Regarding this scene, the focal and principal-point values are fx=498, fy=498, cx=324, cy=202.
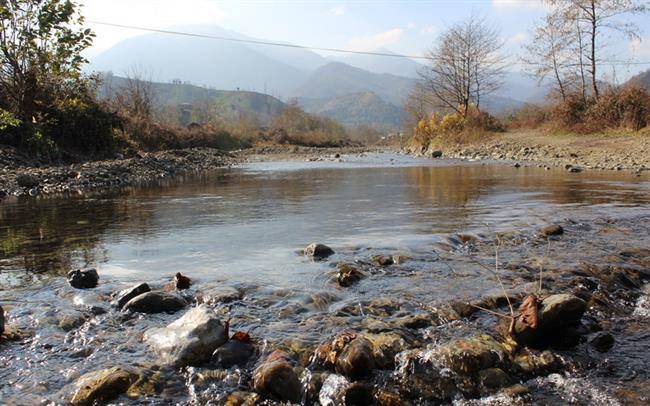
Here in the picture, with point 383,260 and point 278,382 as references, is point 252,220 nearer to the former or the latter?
point 383,260

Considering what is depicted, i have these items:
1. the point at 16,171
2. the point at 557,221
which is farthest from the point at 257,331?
the point at 16,171

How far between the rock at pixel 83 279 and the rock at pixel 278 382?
2481mm

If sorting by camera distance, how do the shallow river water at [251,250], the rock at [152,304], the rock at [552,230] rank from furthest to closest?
the rock at [552,230]
the rock at [152,304]
the shallow river water at [251,250]

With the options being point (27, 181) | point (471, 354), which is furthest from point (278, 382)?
point (27, 181)

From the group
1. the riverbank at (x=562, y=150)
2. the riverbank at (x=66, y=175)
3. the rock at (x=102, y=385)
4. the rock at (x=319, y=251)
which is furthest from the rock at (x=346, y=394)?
the riverbank at (x=562, y=150)

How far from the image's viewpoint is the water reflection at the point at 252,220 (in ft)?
18.6

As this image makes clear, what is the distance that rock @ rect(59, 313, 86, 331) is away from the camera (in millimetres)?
3742

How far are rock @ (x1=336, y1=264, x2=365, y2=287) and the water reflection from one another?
44 cm

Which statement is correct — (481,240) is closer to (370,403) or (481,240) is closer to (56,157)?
(370,403)

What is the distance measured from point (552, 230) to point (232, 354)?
16.3 ft

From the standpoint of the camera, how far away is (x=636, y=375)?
9.79 ft

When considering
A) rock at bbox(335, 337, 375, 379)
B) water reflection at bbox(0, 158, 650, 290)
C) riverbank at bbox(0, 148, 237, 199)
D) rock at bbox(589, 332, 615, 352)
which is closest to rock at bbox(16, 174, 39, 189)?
riverbank at bbox(0, 148, 237, 199)

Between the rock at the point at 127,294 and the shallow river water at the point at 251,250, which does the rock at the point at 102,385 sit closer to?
the shallow river water at the point at 251,250

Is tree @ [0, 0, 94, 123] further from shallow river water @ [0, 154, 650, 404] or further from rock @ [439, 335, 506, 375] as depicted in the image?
rock @ [439, 335, 506, 375]
